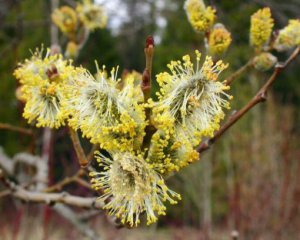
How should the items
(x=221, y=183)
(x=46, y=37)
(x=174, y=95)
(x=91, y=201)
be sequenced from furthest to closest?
(x=46, y=37), (x=221, y=183), (x=91, y=201), (x=174, y=95)

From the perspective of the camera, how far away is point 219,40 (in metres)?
1.72

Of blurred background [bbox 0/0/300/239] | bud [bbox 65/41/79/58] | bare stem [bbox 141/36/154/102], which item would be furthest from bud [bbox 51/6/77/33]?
bare stem [bbox 141/36/154/102]

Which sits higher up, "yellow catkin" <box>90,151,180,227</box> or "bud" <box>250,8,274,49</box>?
"bud" <box>250,8,274,49</box>

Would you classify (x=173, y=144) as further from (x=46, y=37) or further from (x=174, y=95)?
(x=46, y=37)

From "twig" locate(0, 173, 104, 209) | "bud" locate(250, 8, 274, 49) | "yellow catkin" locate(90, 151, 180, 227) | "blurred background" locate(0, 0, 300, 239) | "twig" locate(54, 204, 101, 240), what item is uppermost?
"bud" locate(250, 8, 274, 49)

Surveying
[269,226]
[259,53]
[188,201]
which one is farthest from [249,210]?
[259,53]

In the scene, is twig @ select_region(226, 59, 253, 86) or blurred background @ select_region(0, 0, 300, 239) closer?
twig @ select_region(226, 59, 253, 86)

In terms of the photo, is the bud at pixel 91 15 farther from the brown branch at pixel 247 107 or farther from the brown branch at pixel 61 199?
the brown branch at pixel 247 107

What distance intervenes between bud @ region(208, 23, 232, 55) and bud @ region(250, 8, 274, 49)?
117 mm

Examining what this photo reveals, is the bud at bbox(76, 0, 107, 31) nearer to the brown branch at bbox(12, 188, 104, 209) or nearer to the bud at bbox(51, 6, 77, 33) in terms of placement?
the bud at bbox(51, 6, 77, 33)

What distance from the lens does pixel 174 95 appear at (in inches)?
51.0

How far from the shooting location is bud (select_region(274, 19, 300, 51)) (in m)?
1.84

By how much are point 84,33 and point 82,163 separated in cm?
116

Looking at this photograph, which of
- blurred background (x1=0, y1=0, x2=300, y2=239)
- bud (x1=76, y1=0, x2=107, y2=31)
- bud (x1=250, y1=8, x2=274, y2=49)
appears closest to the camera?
bud (x1=250, y1=8, x2=274, y2=49)
